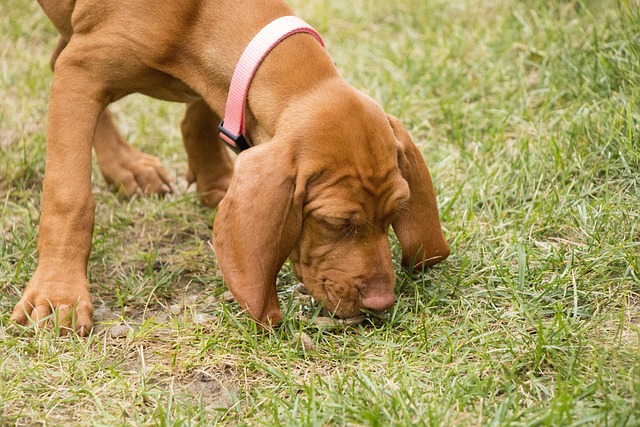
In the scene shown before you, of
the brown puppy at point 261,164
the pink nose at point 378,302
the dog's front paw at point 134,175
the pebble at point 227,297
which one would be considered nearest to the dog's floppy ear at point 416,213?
the brown puppy at point 261,164

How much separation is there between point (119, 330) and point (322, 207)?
111 cm

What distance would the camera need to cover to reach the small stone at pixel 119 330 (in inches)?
159

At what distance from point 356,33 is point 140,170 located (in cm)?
249

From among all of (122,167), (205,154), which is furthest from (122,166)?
(205,154)

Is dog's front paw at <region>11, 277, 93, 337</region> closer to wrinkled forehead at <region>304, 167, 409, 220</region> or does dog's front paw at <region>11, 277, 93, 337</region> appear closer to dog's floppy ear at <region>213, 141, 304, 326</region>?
dog's floppy ear at <region>213, 141, 304, 326</region>

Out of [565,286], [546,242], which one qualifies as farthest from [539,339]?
[546,242]

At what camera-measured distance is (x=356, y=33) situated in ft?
23.5

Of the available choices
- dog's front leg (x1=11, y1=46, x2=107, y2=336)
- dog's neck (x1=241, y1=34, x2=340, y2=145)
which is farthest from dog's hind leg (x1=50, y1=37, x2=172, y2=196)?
dog's neck (x1=241, y1=34, x2=340, y2=145)

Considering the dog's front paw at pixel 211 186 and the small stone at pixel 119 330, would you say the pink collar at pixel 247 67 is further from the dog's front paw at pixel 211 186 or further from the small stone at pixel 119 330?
the dog's front paw at pixel 211 186

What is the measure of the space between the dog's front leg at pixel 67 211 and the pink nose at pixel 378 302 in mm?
1226

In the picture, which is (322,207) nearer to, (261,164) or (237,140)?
(261,164)

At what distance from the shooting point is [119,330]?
408 centimetres

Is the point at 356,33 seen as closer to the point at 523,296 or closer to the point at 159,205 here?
the point at 159,205

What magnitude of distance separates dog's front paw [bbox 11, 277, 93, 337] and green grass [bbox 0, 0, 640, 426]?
7 centimetres
